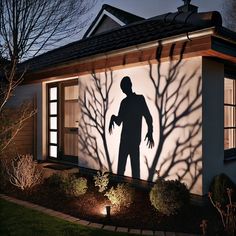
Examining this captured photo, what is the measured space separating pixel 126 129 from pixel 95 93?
1.55 m

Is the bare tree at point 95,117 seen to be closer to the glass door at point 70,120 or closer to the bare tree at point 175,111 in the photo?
the glass door at point 70,120

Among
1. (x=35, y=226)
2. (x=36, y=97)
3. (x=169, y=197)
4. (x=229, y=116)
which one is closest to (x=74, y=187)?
(x=35, y=226)

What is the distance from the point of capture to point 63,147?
9281 millimetres

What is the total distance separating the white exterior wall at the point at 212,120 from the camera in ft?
18.5

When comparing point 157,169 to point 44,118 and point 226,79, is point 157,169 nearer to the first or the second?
point 226,79

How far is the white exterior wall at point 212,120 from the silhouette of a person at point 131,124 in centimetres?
127

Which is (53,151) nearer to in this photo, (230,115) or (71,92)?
(71,92)

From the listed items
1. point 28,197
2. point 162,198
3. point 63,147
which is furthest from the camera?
point 63,147

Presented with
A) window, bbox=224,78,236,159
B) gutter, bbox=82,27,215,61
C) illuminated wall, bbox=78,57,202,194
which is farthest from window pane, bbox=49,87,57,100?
window, bbox=224,78,236,159

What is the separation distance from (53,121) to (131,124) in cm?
375

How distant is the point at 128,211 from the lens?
5.24 m

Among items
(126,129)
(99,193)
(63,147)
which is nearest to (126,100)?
(126,129)

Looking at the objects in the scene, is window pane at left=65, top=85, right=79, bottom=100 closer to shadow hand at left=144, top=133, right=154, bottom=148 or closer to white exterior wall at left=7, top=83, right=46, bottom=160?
white exterior wall at left=7, top=83, right=46, bottom=160

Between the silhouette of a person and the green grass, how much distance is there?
97.3 inches
